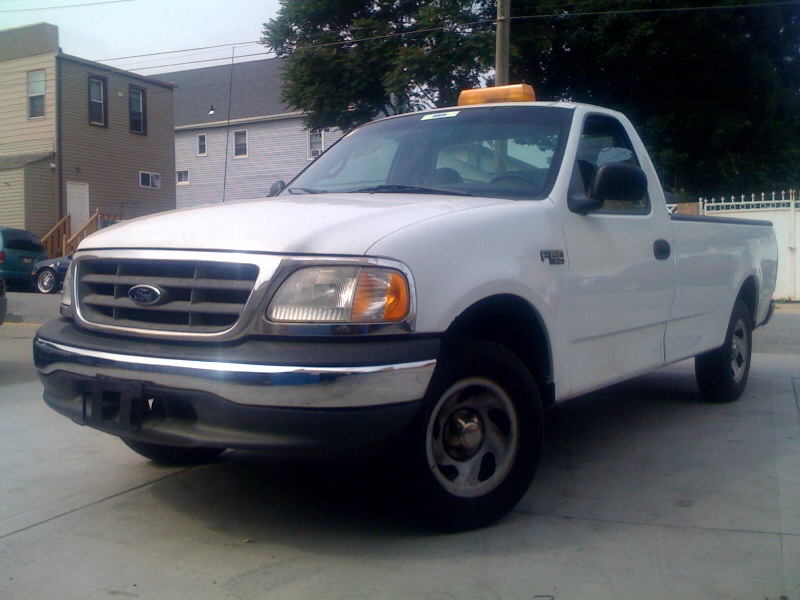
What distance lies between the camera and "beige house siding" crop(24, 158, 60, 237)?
1024 inches

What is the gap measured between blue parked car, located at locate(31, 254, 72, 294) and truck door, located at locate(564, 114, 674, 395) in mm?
17984

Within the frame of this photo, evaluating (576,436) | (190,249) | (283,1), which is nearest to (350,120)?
(283,1)

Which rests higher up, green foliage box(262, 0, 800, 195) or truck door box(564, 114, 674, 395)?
green foliage box(262, 0, 800, 195)

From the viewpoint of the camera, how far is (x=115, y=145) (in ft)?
94.9

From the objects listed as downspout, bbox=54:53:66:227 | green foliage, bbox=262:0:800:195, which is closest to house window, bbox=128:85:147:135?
downspout, bbox=54:53:66:227

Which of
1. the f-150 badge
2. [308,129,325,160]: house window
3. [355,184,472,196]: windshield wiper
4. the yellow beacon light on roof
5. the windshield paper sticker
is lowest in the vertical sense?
the f-150 badge

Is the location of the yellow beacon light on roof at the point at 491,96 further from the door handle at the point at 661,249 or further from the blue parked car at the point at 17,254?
the blue parked car at the point at 17,254

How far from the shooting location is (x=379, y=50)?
2509 centimetres

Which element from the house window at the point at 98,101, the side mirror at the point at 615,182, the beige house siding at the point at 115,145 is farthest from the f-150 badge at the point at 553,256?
the house window at the point at 98,101

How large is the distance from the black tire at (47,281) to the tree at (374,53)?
30.9ft

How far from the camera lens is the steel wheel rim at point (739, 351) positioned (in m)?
6.65

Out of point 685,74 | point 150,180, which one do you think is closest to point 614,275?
point 685,74

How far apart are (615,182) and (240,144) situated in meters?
35.5

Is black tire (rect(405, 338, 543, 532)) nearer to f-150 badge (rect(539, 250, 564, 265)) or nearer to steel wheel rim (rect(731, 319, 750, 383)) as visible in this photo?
f-150 badge (rect(539, 250, 564, 265))
